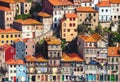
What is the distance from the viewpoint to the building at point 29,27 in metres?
138

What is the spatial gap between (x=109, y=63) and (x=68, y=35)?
22.5 ft

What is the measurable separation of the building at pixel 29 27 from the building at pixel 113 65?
9.99 m

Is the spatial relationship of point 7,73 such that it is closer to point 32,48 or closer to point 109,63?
point 32,48

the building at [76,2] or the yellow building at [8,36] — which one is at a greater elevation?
the building at [76,2]

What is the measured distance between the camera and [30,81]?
441 ft

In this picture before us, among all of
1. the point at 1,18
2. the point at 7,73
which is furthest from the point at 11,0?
the point at 7,73

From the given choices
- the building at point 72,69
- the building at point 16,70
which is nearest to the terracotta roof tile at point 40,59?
the building at point 16,70

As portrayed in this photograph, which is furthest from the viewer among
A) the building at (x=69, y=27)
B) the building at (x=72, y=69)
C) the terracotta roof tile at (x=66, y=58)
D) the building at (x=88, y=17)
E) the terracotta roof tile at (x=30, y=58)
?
the building at (x=88, y=17)

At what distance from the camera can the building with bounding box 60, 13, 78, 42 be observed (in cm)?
13850

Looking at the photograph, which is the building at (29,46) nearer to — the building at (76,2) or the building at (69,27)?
the building at (69,27)

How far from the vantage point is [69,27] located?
454ft

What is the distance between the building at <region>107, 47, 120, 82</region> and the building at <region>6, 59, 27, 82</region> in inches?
433

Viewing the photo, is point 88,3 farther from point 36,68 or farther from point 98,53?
point 36,68

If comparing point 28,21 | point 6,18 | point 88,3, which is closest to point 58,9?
point 28,21
